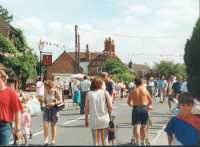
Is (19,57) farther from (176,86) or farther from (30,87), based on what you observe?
(176,86)

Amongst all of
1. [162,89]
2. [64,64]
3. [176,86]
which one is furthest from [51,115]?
[64,64]

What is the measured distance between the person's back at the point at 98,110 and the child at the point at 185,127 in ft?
11.2

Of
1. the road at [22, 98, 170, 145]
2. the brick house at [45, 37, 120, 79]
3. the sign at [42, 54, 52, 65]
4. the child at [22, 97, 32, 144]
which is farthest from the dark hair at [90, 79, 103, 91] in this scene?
the brick house at [45, 37, 120, 79]

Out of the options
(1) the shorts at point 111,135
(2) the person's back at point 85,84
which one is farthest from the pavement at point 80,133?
(2) the person's back at point 85,84

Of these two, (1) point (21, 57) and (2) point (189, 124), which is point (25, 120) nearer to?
(2) point (189, 124)

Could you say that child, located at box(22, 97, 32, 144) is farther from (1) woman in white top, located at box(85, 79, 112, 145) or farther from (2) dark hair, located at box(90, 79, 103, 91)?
(2) dark hair, located at box(90, 79, 103, 91)

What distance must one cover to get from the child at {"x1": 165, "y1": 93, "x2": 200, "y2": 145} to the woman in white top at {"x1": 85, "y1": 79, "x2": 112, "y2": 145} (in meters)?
3.40

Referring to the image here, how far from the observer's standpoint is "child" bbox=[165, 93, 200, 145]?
7.38 meters

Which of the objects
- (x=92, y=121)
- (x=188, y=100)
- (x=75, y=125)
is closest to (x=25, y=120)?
(x=92, y=121)

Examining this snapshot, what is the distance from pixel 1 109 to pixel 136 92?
4.72 meters

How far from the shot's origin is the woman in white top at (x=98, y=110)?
11.0 meters

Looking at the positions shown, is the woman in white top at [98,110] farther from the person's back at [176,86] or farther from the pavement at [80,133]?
the person's back at [176,86]

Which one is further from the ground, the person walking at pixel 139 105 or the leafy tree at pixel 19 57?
the leafy tree at pixel 19 57

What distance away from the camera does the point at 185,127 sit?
24.5 feet
